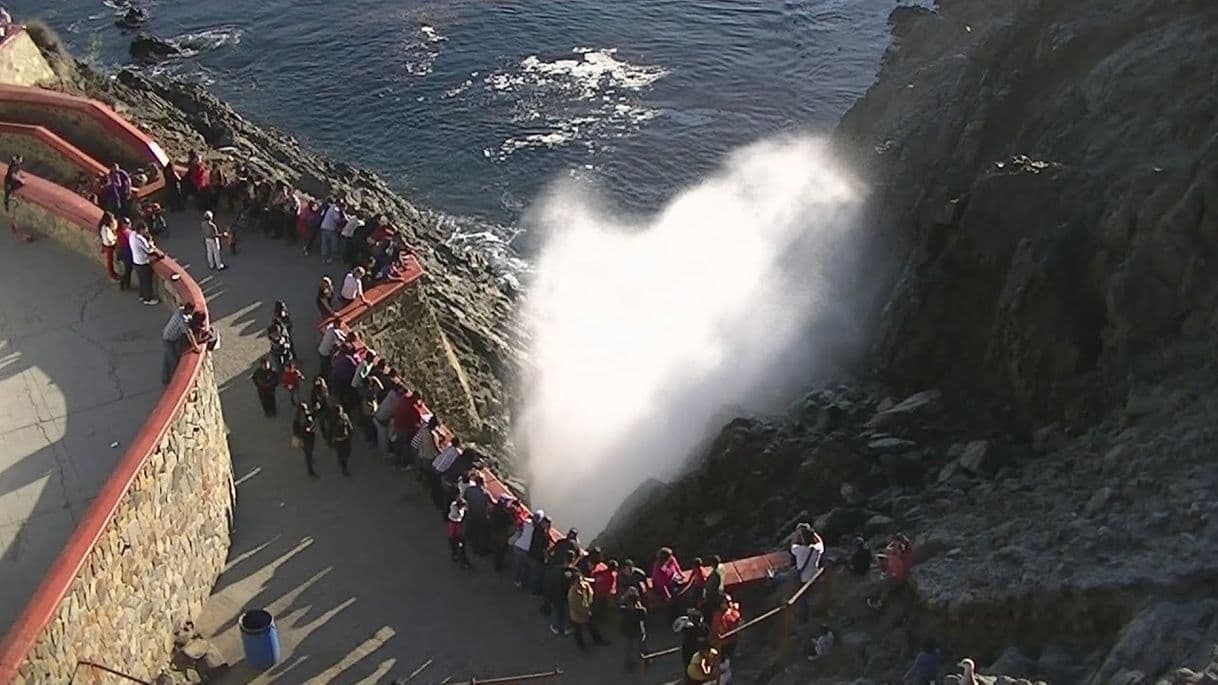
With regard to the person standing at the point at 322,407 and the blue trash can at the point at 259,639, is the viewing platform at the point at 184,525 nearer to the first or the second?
the blue trash can at the point at 259,639

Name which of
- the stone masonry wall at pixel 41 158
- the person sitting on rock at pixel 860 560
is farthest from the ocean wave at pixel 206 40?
the person sitting on rock at pixel 860 560

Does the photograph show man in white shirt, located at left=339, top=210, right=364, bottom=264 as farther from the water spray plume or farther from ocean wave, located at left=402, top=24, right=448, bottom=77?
ocean wave, located at left=402, top=24, right=448, bottom=77

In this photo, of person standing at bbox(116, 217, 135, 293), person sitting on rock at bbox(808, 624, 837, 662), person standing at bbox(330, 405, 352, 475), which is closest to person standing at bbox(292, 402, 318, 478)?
person standing at bbox(330, 405, 352, 475)

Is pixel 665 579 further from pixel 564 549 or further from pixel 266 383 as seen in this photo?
pixel 266 383

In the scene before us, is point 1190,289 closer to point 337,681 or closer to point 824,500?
point 824,500

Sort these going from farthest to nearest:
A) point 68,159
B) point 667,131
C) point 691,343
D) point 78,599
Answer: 1. point 667,131
2. point 691,343
3. point 68,159
4. point 78,599

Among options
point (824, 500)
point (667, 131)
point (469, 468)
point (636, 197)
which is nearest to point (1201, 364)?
point (824, 500)

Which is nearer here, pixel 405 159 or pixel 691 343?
pixel 691 343
